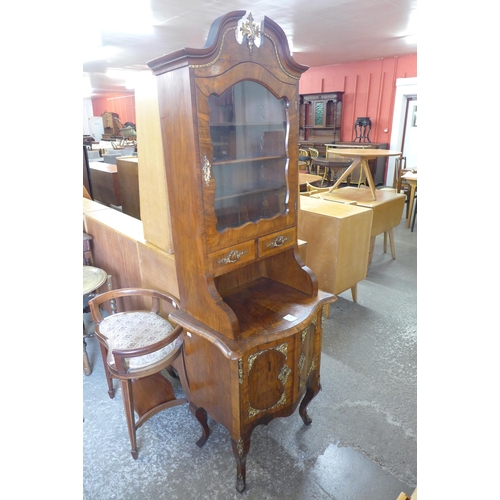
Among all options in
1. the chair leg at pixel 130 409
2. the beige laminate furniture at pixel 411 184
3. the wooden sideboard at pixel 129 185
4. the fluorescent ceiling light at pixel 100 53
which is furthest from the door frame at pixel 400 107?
the chair leg at pixel 130 409

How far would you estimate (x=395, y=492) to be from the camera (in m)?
1.47

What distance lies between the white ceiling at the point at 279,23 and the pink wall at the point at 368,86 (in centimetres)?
33

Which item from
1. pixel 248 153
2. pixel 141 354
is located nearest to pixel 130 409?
pixel 141 354

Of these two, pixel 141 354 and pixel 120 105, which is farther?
pixel 120 105

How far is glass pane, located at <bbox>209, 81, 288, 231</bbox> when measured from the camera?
4.16ft

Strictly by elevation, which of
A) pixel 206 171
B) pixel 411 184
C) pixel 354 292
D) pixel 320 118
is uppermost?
pixel 320 118

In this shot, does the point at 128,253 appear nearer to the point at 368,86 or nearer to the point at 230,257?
the point at 230,257

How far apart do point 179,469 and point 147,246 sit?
107 centimetres

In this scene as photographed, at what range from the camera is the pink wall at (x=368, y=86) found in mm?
7199

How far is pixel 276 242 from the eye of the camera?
1.50m

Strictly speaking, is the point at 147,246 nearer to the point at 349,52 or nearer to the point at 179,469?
the point at 179,469

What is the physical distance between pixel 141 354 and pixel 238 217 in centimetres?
71
